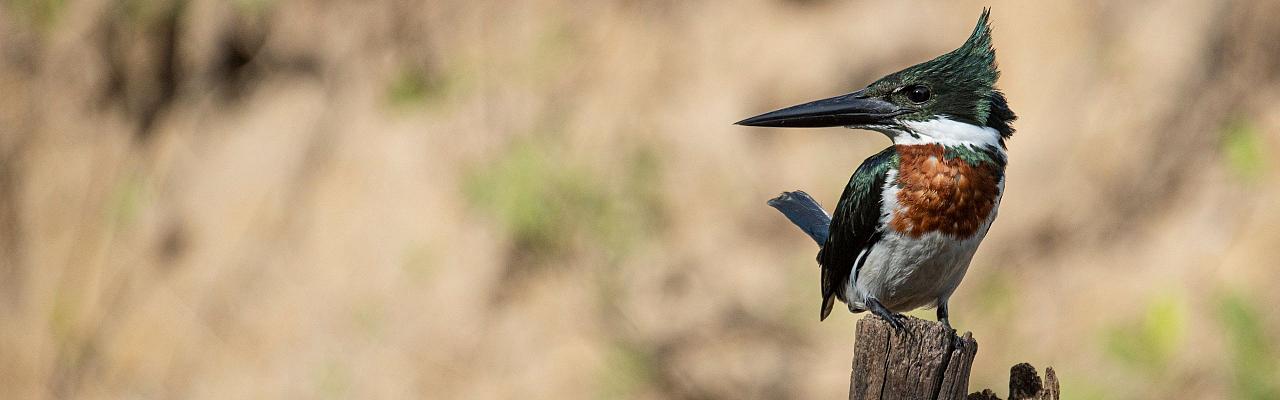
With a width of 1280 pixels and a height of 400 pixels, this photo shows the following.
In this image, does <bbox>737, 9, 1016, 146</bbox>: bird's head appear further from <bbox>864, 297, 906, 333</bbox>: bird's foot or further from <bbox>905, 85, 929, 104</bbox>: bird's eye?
<bbox>864, 297, 906, 333</bbox>: bird's foot

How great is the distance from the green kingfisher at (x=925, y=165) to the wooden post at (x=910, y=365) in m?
0.41

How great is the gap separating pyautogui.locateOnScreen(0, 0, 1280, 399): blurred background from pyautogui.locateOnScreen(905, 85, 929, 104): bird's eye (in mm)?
2758

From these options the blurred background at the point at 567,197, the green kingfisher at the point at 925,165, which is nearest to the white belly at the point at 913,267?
the green kingfisher at the point at 925,165

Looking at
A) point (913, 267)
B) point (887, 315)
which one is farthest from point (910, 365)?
point (913, 267)

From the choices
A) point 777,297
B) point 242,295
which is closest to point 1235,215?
point 777,297

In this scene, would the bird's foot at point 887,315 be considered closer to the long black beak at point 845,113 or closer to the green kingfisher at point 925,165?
the green kingfisher at point 925,165

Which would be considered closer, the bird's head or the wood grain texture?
the wood grain texture

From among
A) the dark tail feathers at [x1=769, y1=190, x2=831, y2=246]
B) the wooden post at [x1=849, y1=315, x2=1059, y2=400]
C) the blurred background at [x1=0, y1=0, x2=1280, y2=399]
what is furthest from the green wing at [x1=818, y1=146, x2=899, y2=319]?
the blurred background at [x1=0, y1=0, x2=1280, y2=399]

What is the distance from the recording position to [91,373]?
6309mm

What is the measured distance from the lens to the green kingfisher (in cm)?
320

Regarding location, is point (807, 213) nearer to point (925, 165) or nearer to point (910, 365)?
point (925, 165)

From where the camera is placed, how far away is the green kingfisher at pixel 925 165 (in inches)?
126

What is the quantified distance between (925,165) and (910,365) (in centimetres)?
65

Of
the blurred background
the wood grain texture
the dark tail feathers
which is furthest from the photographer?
the blurred background
